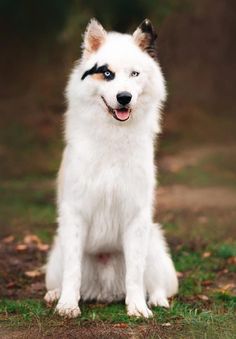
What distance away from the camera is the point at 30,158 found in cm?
1399

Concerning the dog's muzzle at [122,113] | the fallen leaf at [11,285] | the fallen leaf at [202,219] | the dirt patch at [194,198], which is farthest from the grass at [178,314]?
the dirt patch at [194,198]

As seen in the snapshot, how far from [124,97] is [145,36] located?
1.96 ft

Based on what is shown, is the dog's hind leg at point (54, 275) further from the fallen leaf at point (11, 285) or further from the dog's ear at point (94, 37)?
the dog's ear at point (94, 37)

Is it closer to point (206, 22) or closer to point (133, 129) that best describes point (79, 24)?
point (206, 22)

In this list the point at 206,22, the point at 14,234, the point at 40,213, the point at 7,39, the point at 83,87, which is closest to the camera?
the point at 83,87

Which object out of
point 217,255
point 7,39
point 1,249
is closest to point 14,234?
point 1,249

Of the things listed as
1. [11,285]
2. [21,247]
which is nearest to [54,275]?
[11,285]

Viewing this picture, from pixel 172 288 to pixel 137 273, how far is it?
2.28 ft

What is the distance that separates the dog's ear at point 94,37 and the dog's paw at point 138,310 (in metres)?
1.78

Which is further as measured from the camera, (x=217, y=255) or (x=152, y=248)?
(x=217, y=255)

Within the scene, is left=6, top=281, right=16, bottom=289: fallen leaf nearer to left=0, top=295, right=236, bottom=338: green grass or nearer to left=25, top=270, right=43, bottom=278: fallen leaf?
left=25, top=270, right=43, bottom=278: fallen leaf

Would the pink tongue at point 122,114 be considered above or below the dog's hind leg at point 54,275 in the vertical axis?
above

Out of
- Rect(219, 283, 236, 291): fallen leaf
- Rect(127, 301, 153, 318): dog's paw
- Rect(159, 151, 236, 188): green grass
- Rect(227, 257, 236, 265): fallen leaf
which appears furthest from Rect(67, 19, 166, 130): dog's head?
Rect(159, 151, 236, 188): green grass

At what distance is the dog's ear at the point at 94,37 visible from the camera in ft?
17.1
